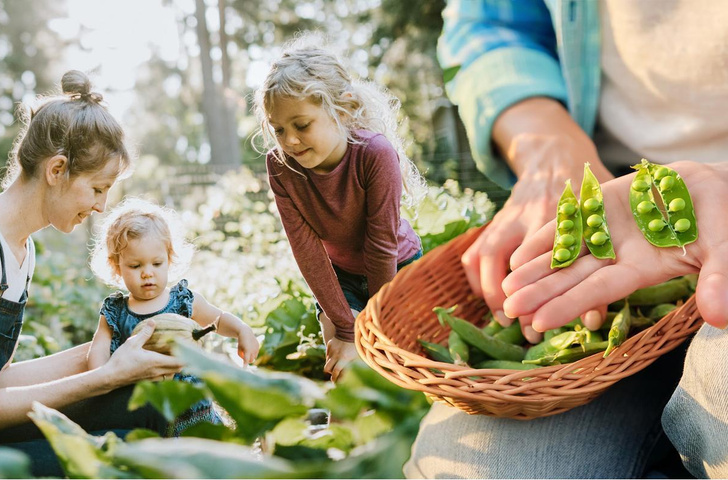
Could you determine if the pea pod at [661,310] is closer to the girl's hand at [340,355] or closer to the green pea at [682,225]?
the green pea at [682,225]

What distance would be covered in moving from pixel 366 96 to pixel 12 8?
1.13 m

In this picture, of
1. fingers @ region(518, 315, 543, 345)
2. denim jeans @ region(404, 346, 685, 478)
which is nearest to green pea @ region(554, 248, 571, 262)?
fingers @ region(518, 315, 543, 345)

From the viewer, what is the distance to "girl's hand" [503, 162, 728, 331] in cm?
77

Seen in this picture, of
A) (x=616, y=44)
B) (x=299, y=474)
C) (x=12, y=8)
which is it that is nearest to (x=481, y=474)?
(x=299, y=474)

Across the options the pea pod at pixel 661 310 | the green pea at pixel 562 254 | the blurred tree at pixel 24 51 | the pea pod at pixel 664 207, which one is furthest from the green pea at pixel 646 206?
the blurred tree at pixel 24 51

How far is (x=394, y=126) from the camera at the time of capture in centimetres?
85

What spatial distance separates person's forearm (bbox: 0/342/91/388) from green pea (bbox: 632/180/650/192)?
2.40 ft

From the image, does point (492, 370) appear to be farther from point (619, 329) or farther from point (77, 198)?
point (77, 198)

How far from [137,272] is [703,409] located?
2.43ft

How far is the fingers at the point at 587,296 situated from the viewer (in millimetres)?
778

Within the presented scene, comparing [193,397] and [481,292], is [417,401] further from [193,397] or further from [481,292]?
[481,292]

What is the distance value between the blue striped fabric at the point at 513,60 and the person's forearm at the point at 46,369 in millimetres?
882

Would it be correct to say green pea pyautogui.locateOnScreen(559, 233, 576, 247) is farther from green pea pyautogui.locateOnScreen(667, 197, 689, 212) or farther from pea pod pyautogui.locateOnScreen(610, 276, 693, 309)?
pea pod pyautogui.locateOnScreen(610, 276, 693, 309)

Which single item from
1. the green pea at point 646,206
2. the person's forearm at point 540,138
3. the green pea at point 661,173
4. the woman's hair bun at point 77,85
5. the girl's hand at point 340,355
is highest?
the woman's hair bun at point 77,85
